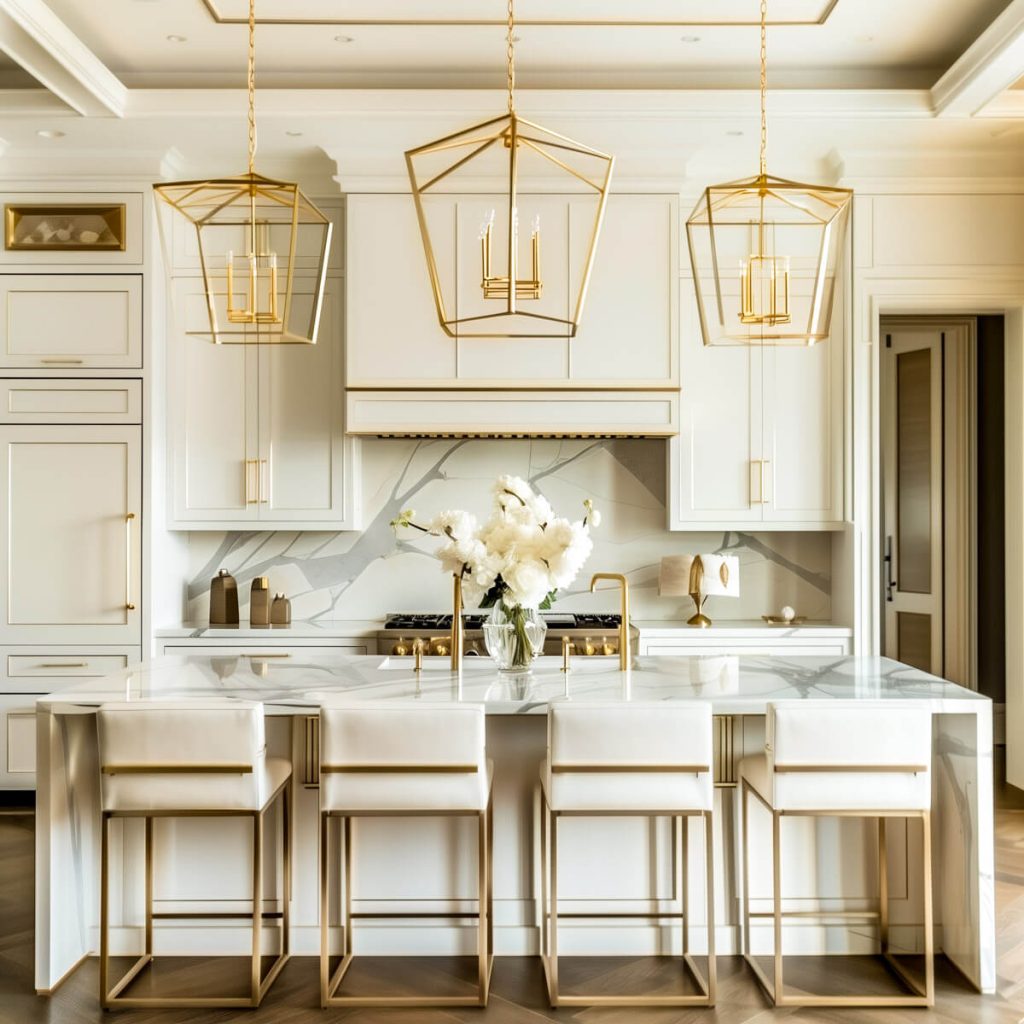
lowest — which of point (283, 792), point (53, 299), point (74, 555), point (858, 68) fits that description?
point (283, 792)

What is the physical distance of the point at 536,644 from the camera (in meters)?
3.04

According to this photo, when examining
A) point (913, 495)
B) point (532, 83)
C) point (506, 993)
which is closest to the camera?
point (506, 993)

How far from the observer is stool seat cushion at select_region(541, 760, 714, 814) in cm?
253

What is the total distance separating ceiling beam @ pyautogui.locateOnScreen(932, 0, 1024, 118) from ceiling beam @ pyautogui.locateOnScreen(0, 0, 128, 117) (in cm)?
316

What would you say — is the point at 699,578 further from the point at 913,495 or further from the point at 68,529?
the point at 68,529

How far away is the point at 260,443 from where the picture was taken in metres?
4.67

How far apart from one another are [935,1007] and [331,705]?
5.61 ft

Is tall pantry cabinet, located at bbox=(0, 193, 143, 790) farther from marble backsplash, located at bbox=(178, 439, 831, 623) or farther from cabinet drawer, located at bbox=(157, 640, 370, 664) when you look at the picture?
marble backsplash, located at bbox=(178, 439, 831, 623)

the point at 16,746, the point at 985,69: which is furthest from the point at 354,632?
the point at 985,69

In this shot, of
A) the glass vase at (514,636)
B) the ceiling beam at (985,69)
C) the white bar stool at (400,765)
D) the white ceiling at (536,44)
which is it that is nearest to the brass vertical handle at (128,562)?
the white ceiling at (536,44)

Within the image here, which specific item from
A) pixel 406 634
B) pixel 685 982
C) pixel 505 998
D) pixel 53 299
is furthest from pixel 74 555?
pixel 685 982

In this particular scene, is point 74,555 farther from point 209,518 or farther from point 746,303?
point 746,303

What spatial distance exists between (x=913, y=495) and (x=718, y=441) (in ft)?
5.27

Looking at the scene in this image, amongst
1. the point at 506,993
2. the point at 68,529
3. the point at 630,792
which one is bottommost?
the point at 506,993
